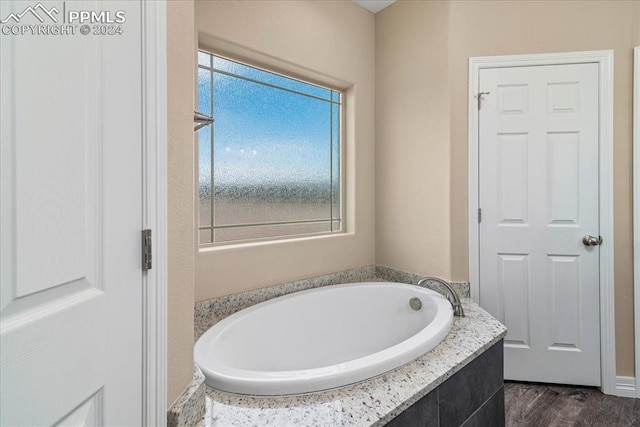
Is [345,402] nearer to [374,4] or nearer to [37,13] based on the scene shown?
[37,13]

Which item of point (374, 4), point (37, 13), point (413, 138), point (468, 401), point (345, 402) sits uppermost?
point (374, 4)

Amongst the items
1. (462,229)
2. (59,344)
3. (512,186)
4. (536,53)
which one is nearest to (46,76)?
(59,344)

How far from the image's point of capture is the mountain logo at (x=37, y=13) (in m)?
0.43

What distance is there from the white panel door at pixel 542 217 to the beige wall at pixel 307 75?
2.74ft

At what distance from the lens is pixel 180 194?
83cm

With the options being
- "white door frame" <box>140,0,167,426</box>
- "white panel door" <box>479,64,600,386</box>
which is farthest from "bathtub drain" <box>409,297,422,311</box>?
"white door frame" <box>140,0,167,426</box>

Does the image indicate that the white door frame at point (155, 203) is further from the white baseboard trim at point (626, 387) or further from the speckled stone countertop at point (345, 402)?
the white baseboard trim at point (626, 387)

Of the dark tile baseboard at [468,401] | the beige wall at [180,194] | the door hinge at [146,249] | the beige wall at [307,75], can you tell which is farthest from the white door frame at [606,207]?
the door hinge at [146,249]

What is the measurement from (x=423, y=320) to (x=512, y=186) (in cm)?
107

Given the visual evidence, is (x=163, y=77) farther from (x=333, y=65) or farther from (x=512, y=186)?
(x=512, y=186)

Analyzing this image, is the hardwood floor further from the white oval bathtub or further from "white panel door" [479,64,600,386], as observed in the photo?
the white oval bathtub

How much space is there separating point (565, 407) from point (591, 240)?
1.01 meters

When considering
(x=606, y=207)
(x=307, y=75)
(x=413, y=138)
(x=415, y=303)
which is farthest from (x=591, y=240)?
(x=307, y=75)

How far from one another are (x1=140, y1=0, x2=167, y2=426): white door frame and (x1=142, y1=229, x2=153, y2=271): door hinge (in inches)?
0.5
